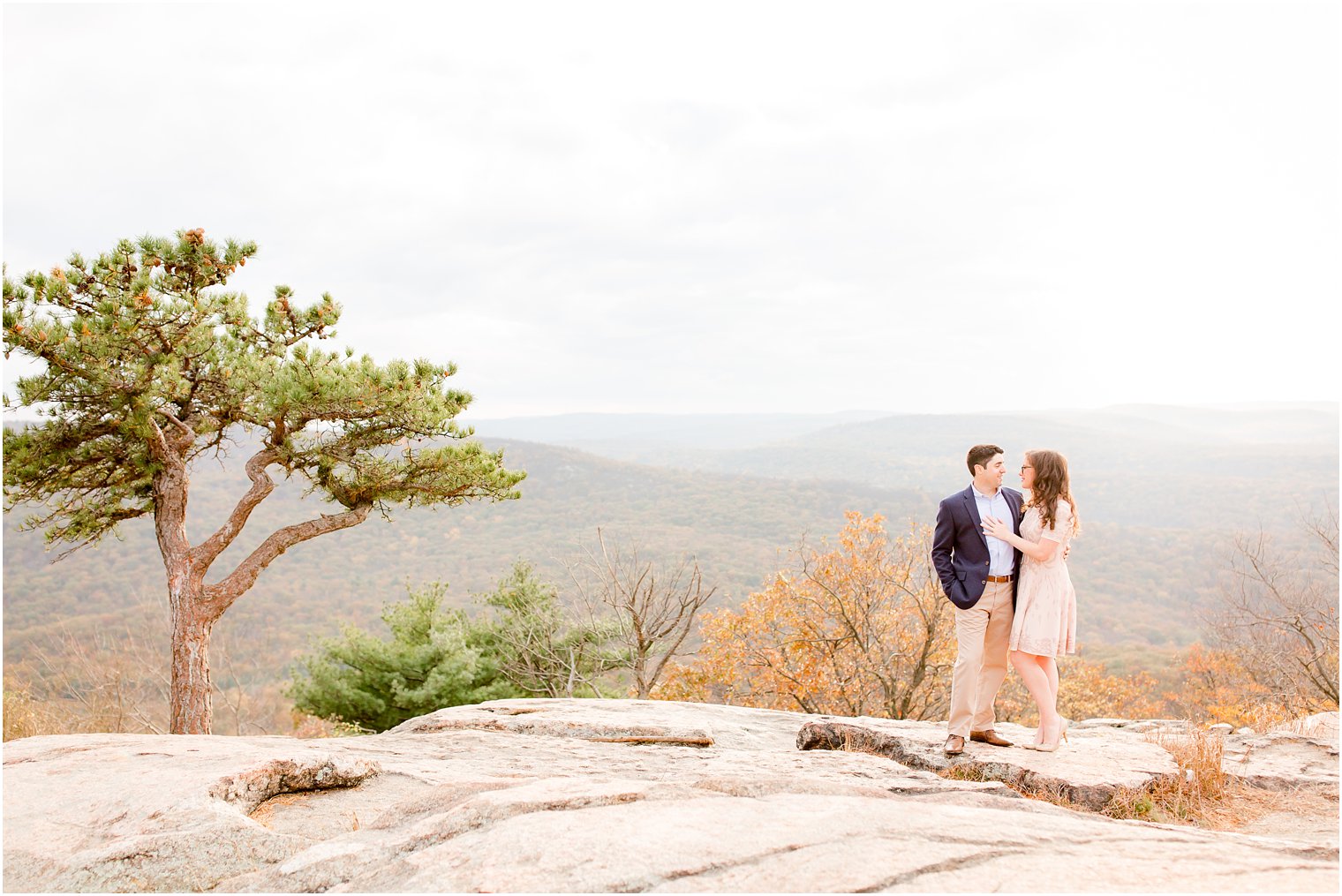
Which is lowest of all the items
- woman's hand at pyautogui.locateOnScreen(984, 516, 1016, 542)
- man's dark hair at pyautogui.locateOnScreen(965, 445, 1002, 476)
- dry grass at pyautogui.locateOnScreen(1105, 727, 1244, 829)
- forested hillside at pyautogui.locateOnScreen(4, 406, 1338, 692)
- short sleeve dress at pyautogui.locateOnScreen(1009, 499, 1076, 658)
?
forested hillside at pyautogui.locateOnScreen(4, 406, 1338, 692)

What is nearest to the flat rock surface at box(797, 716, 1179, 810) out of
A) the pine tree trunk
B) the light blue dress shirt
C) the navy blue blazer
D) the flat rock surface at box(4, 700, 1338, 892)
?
the flat rock surface at box(4, 700, 1338, 892)

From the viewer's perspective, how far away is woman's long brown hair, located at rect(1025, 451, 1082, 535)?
566 cm

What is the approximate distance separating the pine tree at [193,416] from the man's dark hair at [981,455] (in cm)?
606

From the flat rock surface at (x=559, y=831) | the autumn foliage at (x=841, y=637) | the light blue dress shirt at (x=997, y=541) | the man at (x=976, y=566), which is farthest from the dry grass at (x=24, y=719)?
the light blue dress shirt at (x=997, y=541)

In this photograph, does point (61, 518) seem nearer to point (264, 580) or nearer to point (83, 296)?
point (83, 296)

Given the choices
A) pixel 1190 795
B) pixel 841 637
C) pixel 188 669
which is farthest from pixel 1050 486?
pixel 841 637

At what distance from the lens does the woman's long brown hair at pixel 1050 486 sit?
5660 mm

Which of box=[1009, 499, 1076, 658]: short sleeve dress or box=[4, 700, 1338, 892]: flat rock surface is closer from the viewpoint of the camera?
box=[4, 700, 1338, 892]: flat rock surface

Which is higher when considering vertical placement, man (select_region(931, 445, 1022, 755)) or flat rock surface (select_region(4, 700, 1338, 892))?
man (select_region(931, 445, 1022, 755))

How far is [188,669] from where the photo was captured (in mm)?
9391

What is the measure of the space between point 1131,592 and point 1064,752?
67915 mm

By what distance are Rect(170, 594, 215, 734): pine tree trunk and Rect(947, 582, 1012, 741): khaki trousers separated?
859cm

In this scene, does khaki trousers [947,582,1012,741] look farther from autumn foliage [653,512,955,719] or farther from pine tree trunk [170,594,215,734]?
autumn foliage [653,512,955,719]

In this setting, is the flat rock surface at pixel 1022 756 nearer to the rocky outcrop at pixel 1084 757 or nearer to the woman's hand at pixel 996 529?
the rocky outcrop at pixel 1084 757
